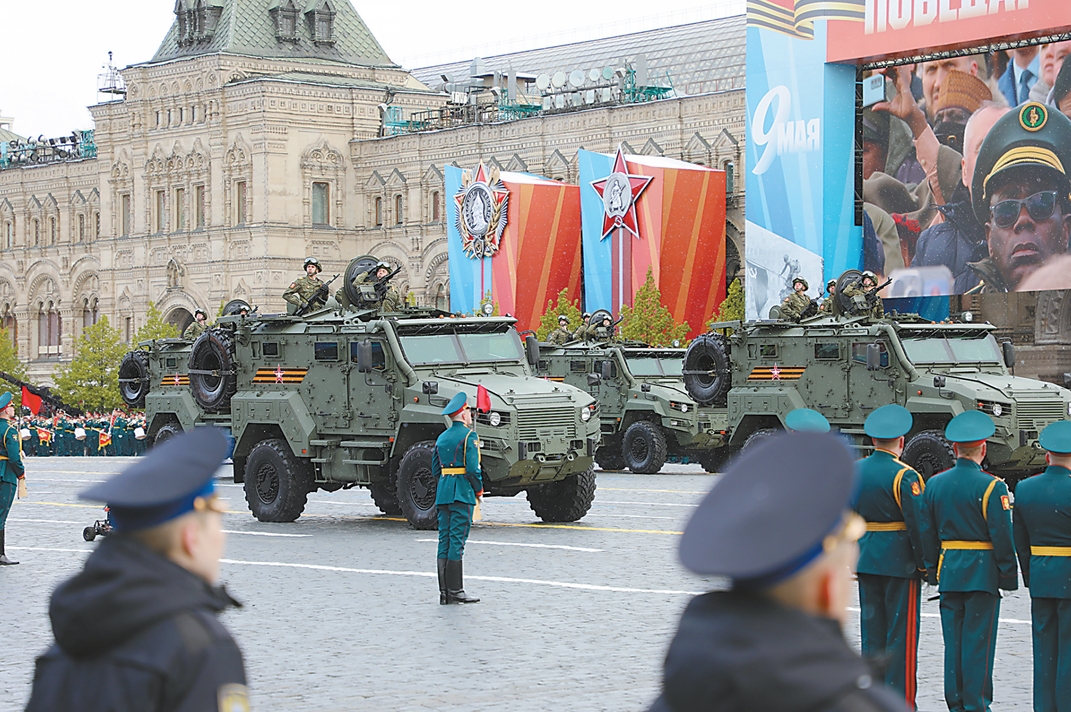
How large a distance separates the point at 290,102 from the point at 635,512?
4310 cm

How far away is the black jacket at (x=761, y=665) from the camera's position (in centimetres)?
265

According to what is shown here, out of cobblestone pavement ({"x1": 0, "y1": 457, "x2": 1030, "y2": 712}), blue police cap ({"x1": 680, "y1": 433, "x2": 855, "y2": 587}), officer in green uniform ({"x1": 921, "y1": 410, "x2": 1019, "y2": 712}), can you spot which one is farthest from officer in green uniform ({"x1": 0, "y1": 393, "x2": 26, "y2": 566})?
blue police cap ({"x1": 680, "y1": 433, "x2": 855, "y2": 587})

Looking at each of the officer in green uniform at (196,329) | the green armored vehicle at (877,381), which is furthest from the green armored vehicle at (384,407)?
the officer in green uniform at (196,329)

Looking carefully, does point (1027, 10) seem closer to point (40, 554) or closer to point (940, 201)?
point (940, 201)

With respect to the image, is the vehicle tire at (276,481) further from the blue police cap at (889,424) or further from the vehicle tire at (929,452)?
the blue police cap at (889,424)

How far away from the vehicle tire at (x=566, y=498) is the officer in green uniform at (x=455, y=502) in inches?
259

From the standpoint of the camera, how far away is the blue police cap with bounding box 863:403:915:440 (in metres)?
8.63

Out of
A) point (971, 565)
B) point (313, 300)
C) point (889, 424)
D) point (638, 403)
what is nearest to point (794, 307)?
point (638, 403)

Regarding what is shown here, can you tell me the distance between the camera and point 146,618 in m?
3.11

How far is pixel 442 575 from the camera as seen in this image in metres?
12.5

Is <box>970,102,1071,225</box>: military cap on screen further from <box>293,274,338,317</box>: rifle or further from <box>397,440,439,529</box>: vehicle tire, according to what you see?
<box>397,440,439,529</box>: vehicle tire

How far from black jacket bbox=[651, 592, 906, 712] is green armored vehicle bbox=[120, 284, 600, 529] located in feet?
50.2

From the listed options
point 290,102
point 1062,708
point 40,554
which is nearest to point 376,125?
point 290,102

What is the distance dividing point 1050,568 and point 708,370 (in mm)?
17253
